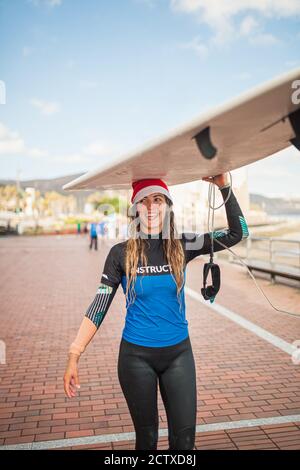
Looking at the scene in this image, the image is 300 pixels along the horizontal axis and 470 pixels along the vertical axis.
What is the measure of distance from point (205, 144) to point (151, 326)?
1.04 m

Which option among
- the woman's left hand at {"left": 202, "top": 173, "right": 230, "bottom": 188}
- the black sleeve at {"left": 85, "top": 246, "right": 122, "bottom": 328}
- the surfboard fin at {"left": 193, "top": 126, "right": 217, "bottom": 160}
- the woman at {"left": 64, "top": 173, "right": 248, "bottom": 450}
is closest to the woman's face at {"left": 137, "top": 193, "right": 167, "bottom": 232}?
the woman at {"left": 64, "top": 173, "right": 248, "bottom": 450}

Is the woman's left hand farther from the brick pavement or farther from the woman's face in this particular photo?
the brick pavement

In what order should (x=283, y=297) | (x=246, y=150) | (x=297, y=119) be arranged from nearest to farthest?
(x=297, y=119) < (x=246, y=150) < (x=283, y=297)

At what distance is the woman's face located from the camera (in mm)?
2582

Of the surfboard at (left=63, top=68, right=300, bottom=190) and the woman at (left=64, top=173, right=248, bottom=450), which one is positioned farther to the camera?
the woman at (left=64, top=173, right=248, bottom=450)

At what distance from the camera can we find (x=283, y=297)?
9.64 meters

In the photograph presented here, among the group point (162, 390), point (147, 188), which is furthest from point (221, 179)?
point (162, 390)

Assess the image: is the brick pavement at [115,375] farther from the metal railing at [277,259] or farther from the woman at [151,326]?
the woman at [151,326]

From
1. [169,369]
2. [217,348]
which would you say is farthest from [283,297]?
[169,369]

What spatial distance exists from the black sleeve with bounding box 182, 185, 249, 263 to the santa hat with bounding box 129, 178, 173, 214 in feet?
1.01

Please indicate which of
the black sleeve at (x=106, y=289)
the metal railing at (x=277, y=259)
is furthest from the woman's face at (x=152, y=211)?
the metal railing at (x=277, y=259)

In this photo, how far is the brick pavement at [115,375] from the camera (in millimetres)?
3822
